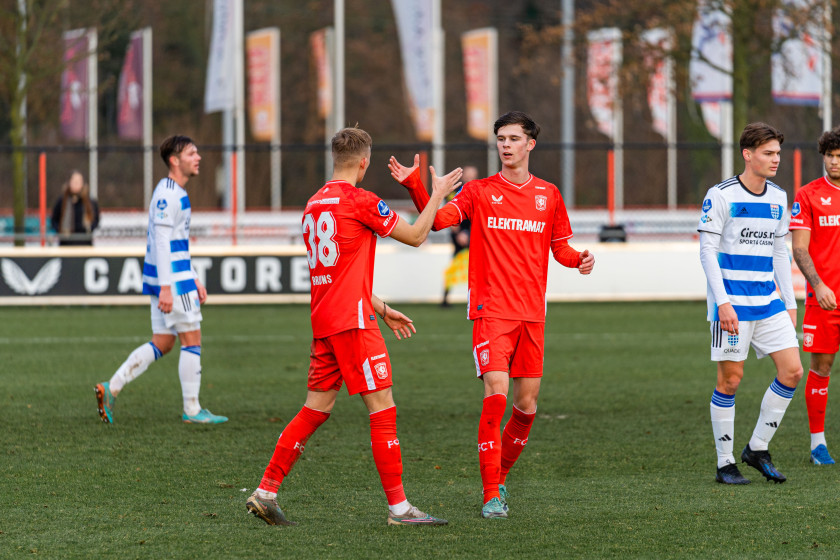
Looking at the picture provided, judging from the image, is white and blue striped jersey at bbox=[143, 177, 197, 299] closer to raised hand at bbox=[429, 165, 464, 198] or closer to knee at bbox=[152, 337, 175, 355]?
knee at bbox=[152, 337, 175, 355]

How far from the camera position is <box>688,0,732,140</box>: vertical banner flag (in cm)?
2088

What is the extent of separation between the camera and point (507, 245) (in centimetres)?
595

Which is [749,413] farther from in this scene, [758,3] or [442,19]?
[442,19]

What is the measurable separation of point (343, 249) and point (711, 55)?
18.4 metres

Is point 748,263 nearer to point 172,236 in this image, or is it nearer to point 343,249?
point 343,249

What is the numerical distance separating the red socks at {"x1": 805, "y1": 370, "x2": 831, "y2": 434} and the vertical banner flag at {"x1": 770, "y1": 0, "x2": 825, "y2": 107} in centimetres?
1432

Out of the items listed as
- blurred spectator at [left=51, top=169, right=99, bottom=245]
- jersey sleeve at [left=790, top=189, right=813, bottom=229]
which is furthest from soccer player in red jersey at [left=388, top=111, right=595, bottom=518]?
blurred spectator at [left=51, top=169, right=99, bottom=245]

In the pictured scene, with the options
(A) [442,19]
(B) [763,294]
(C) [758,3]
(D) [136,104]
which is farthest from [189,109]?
(B) [763,294]

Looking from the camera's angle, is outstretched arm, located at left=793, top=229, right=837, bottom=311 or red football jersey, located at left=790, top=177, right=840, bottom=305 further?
red football jersey, located at left=790, top=177, right=840, bottom=305

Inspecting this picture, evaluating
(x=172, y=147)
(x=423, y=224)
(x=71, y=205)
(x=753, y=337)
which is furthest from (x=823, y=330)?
(x=71, y=205)

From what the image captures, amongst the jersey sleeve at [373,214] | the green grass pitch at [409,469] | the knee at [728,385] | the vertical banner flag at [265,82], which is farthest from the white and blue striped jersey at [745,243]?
the vertical banner flag at [265,82]

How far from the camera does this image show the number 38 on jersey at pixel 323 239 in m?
5.43

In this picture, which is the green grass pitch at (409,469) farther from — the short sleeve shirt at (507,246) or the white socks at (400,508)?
the short sleeve shirt at (507,246)

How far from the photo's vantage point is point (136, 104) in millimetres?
32094
